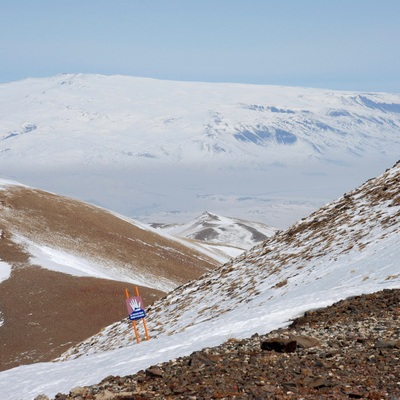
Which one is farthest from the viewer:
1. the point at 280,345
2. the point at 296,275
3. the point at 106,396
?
the point at 296,275

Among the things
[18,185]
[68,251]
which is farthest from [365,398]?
[18,185]

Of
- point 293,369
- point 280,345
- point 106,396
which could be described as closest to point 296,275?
point 280,345

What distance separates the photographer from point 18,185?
8625cm

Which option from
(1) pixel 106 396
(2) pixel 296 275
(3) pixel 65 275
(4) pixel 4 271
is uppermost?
(4) pixel 4 271

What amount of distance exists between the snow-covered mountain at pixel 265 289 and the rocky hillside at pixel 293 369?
2093mm

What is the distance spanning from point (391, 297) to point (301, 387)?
20.2 ft

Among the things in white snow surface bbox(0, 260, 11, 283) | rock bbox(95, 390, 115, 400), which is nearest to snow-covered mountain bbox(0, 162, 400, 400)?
rock bbox(95, 390, 115, 400)

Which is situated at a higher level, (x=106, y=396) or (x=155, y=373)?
(x=155, y=373)

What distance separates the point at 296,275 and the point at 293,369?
1267 cm

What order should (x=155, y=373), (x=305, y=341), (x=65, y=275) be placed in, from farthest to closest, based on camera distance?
1. (x=65, y=275)
2. (x=305, y=341)
3. (x=155, y=373)

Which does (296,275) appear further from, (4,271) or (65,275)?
(4,271)

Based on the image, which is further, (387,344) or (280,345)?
(280,345)

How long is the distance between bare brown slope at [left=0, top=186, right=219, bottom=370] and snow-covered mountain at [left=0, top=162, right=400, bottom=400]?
1134 cm

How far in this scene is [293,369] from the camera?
1129 centimetres
